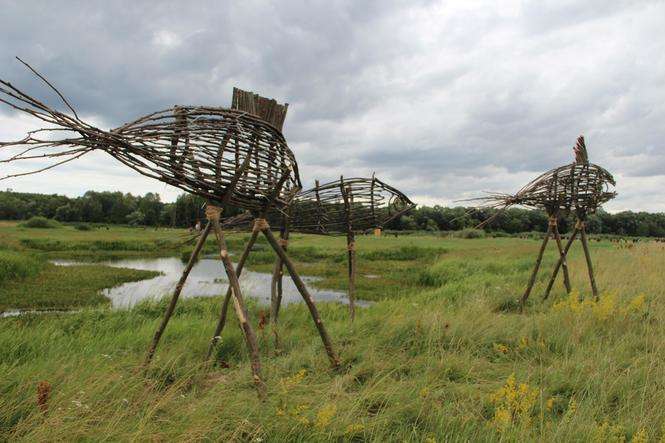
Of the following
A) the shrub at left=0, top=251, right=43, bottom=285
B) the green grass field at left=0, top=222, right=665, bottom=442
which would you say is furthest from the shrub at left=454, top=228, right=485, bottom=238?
the shrub at left=0, top=251, right=43, bottom=285

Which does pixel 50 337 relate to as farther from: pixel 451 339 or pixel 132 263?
pixel 132 263

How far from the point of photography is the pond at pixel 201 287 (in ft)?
40.1

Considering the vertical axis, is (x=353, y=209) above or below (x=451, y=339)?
above

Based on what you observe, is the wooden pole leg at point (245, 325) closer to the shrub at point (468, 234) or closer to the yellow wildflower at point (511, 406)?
the yellow wildflower at point (511, 406)

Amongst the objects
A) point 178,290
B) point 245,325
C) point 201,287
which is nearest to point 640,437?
point 245,325

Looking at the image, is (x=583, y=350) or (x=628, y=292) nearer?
(x=583, y=350)

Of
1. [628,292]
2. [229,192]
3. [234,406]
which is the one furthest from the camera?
[628,292]

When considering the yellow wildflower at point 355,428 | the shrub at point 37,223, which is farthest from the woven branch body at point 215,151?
the shrub at point 37,223

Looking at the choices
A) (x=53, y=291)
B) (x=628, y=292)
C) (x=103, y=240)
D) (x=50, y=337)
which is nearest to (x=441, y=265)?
(x=628, y=292)

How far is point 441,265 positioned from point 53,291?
14.0m

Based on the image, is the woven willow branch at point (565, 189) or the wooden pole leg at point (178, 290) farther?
the woven willow branch at point (565, 189)

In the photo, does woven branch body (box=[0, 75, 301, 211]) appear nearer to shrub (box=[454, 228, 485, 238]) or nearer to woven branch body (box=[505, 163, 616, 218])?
woven branch body (box=[505, 163, 616, 218])

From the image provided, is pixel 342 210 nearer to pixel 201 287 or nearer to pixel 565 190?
pixel 565 190

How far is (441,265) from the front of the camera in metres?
18.5
